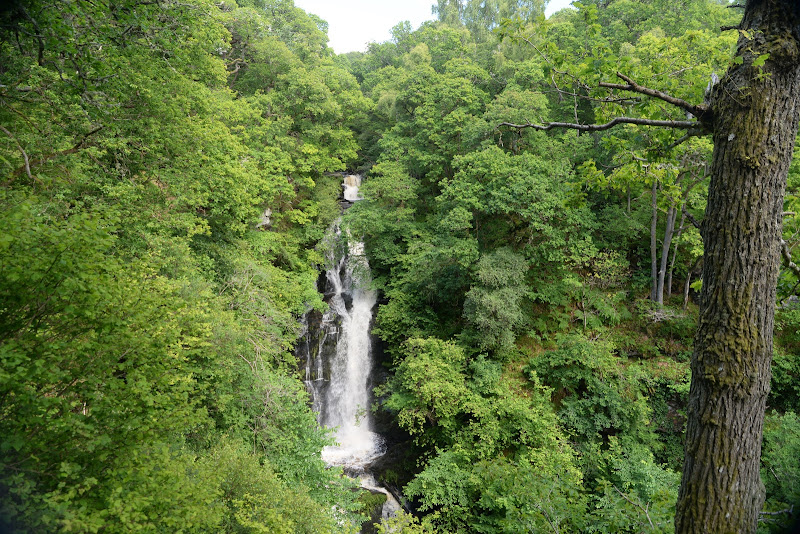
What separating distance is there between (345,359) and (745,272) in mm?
13042

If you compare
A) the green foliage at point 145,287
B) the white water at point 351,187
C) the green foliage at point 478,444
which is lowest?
the green foliage at point 478,444

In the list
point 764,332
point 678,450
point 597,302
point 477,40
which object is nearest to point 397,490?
point 678,450

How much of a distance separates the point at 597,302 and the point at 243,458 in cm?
1127

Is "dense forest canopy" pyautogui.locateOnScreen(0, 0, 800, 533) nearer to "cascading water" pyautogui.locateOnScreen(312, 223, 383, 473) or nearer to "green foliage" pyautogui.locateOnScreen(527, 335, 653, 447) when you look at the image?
"green foliage" pyautogui.locateOnScreen(527, 335, 653, 447)

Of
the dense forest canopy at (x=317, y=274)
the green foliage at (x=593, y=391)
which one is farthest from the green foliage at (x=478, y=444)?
the green foliage at (x=593, y=391)

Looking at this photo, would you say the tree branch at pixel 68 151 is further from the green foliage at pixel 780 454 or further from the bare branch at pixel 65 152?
the green foliage at pixel 780 454

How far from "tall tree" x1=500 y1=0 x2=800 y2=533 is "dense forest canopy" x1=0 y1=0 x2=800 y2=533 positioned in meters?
0.15

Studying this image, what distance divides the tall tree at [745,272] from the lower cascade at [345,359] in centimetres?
992

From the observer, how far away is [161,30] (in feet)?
22.5

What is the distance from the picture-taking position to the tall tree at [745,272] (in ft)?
7.73

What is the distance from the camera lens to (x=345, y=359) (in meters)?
14.4

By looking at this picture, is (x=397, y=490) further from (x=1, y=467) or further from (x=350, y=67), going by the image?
(x=350, y=67)

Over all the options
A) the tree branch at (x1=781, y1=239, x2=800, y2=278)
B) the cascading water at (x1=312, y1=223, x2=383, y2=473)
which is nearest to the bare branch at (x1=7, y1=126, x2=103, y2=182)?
the cascading water at (x1=312, y1=223, x2=383, y2=473)

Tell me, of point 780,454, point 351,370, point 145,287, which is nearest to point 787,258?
point 145,287
